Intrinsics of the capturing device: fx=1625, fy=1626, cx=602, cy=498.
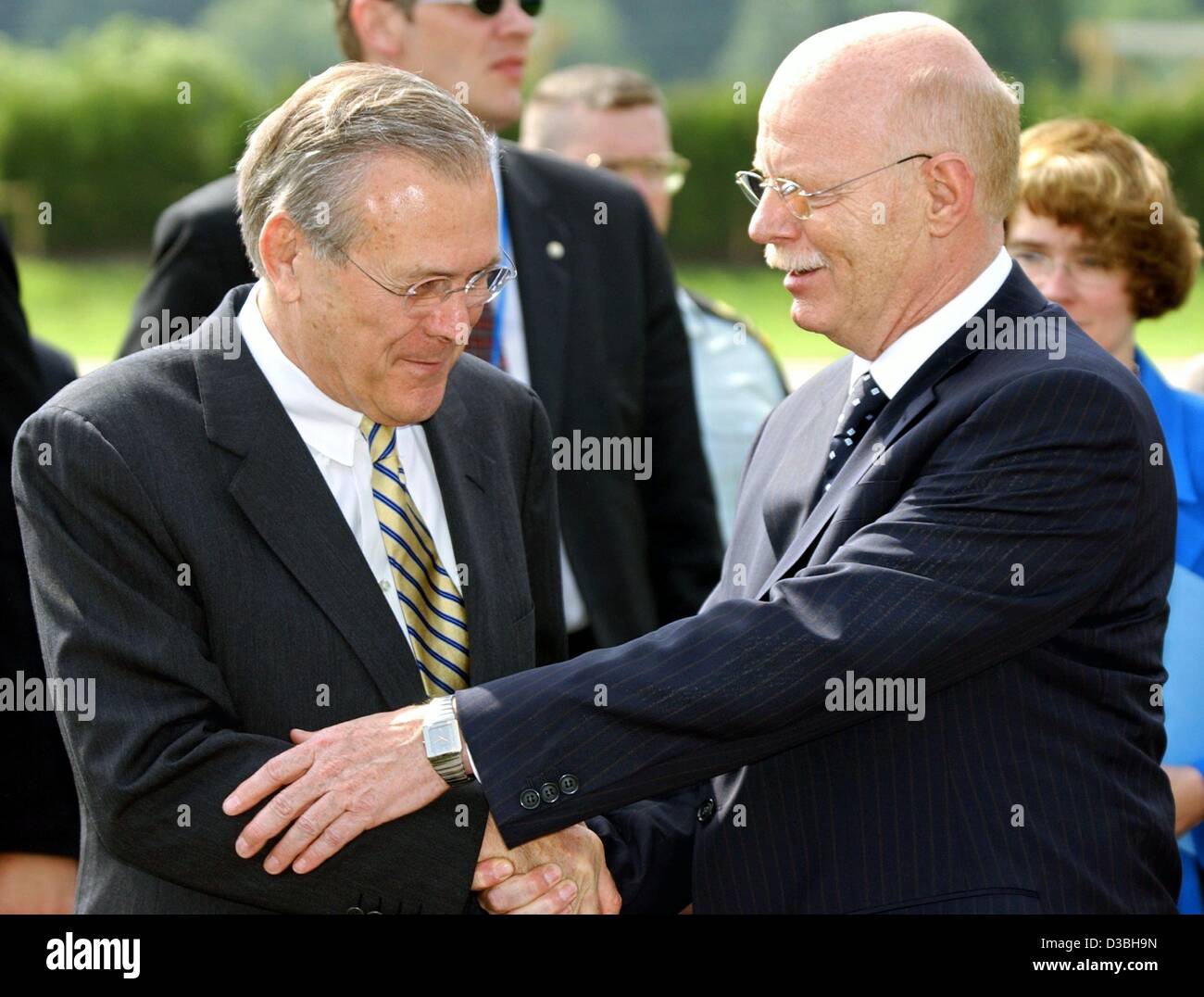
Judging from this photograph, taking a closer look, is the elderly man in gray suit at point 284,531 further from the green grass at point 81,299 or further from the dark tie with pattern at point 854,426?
the green grass at point 81,299

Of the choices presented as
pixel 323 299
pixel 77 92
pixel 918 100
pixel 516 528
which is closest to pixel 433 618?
pixel 516 528

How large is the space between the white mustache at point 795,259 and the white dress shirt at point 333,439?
2.51 ft

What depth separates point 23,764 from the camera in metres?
3.25

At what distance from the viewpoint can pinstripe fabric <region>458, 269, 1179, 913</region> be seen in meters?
2.46

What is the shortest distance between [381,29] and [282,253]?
189 cm

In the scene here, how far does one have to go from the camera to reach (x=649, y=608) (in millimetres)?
4254

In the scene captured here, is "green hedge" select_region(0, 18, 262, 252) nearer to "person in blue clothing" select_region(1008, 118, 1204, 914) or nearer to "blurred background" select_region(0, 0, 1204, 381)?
"blurred background" select_region(0, 0, 1204, 381)

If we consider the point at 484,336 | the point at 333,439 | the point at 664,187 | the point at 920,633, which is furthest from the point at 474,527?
the point at 664,187

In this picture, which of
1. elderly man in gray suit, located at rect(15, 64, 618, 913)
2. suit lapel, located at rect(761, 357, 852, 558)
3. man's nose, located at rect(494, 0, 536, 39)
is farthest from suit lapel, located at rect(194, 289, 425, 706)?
man's nose, located at rect(494, 0, 536, 39)

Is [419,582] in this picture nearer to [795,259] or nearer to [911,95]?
[795,259]

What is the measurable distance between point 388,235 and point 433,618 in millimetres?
653

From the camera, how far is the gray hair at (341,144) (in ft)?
8.34

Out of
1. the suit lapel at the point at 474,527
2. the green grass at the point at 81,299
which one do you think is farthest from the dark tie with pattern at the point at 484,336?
the green grass at the point at 81,299

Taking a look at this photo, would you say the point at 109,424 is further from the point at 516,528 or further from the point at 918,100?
the point at 918,100
